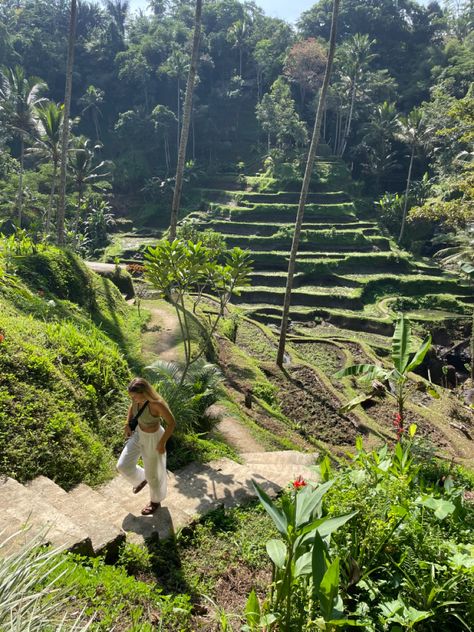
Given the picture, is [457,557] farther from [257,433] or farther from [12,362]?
[257,433]

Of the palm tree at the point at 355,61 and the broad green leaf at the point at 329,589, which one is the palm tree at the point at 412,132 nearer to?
the palm tree at the point at 355,61

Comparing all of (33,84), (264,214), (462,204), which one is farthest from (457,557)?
(264,214)

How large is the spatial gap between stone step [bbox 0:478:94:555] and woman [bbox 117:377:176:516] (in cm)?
84

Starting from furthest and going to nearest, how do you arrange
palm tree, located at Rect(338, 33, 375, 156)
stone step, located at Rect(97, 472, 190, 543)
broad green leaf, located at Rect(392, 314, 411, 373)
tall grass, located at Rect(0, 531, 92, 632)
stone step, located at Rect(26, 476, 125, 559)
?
palm tree, located at Rect(338, 33, 375, 156) → broad green leaf, located at Rect(392, 314, 411, 373) → stone step, located at Rect(97, 472, 190, 543) → stone step, located at Rect(26, 476, 125, 559) → tall grass, located at Rect(0, 531, 92, 632)

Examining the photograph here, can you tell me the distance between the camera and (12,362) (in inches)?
190

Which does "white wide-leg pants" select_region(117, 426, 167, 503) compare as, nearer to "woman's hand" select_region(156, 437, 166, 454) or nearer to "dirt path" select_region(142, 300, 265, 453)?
"woman's hand" select_region(156, 437, 166, 454)

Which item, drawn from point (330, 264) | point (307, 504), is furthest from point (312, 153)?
point (330, 264)

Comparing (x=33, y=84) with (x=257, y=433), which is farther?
(x=33, y=84)

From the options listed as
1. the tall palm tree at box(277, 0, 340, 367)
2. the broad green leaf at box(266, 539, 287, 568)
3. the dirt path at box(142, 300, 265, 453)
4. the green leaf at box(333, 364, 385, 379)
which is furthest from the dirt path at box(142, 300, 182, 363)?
the broad green leaf at box(266, 539, 287, 568)

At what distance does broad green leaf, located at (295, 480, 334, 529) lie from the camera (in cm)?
238

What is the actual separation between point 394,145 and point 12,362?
44.2 metres

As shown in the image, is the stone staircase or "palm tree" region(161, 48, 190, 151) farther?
"palm tree" region(161, 48, 190, 151)

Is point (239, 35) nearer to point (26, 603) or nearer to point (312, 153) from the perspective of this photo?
point (312, 153)

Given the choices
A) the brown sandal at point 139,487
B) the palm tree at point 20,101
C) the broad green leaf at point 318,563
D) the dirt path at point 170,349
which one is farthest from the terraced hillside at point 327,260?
the broad green leaf at point 318,563
